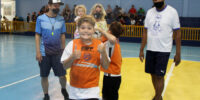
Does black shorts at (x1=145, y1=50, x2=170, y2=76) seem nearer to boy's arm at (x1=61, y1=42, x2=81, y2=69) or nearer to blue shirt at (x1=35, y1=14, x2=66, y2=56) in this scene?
blue shirt at (x1=35, y1=14, x2=66, y2=56)

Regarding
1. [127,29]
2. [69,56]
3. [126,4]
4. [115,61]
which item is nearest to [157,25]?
[115,61]

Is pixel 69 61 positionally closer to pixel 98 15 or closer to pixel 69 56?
pixel 69 56

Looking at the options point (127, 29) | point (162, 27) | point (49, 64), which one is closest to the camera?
point (162, 27)

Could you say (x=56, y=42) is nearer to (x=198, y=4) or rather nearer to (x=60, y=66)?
(x=60, y=66)

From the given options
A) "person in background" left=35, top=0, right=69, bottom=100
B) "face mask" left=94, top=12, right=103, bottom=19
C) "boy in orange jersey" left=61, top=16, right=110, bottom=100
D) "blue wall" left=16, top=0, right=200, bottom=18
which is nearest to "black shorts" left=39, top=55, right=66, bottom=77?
"person in background" left=35, top=0, right=69, bottom=100

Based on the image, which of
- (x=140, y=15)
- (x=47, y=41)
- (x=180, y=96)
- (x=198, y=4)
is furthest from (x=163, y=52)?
(x=198, y=4)

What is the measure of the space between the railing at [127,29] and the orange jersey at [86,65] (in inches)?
522

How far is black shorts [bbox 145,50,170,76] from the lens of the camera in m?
3.83

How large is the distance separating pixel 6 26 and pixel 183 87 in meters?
18.3

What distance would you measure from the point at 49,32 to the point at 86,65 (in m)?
1.66

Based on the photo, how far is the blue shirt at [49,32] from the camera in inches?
151

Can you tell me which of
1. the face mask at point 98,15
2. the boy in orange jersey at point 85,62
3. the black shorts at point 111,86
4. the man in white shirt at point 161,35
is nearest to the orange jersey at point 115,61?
the black shorts at point 111,86

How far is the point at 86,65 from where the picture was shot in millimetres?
2494

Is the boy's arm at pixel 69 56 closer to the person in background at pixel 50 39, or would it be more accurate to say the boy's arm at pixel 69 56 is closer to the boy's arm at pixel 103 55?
the boy's arm at pixel 103 55
